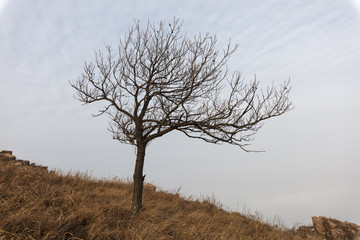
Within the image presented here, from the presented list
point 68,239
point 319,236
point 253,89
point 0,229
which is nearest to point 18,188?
point 0,229

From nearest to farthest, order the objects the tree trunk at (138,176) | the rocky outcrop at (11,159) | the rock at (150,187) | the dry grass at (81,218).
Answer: the dry grass at (81,218) < the tree trunk at (138,176) < the rocky outcrop at (11,159) < the rock at (150,187)

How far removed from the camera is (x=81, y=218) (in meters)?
5.03

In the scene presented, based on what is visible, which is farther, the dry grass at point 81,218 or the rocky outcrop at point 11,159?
the rocky outcrop at point 11,159

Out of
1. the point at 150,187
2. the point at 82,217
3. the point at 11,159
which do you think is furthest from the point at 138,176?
the point at 11,159

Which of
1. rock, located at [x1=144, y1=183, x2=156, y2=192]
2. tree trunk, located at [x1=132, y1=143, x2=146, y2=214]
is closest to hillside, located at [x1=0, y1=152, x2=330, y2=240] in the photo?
tree trunk, located at [x1=132, y1=143, x2=146, y2=214]

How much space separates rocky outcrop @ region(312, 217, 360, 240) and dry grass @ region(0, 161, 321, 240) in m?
0.91

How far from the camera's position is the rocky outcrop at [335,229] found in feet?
34.8

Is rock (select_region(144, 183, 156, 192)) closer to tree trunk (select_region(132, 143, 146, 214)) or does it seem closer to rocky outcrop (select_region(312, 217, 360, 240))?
tree trunk (select_region(132, 143, 146, 214))

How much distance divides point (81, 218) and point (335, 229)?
1017 centimetres

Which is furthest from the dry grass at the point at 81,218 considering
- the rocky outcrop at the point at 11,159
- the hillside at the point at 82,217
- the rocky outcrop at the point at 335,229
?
the rocky outcrop at the point at 11,159

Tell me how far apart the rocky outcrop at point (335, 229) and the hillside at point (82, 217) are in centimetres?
73

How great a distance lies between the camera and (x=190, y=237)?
5273 millimetres

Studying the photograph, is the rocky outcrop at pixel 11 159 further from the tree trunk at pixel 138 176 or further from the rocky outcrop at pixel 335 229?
the rocky outcrop at pixel 335 229

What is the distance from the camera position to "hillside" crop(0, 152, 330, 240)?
4309 mm
